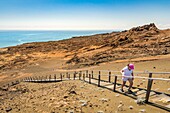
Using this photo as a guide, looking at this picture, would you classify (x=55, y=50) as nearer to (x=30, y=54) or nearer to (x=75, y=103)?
(x=30, y=54)

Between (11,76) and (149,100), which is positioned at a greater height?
(149,100)

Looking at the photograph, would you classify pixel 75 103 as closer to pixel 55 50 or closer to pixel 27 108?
pixel 27 108

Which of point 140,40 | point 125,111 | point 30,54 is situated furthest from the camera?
point 30,54

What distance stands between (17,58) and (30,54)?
5086 mm

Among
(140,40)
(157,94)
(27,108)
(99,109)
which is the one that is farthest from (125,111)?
(140,40)

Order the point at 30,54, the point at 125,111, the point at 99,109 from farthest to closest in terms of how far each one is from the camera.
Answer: the point at 30,54, the point at 99,109, the point at 125,111

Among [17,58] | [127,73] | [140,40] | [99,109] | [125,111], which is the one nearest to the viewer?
[125,111]

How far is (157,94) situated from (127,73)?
2.55 meters

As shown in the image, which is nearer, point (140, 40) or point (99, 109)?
point (99, 109)

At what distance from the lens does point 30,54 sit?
68.5 metres

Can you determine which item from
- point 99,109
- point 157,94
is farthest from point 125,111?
point 157,94

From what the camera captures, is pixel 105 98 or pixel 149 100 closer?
pixel 149 100

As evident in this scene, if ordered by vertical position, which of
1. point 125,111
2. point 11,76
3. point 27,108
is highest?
point 125,111

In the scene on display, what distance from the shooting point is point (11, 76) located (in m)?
46.8
